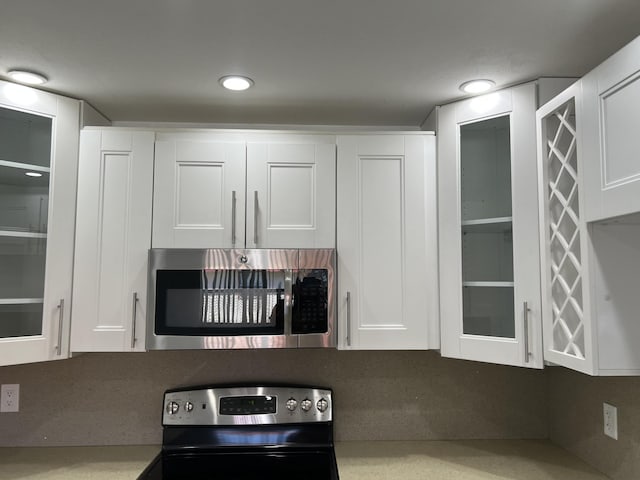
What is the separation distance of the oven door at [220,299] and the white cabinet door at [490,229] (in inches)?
25.0

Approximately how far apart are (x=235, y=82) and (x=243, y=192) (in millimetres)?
416

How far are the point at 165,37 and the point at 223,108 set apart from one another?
0.57 m

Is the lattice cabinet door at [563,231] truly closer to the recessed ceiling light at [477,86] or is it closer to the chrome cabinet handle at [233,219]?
the recessed ceiling light at [477,86]

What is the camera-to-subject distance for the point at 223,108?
1.94 metres

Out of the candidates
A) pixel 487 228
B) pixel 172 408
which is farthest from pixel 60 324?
pixel 487 228

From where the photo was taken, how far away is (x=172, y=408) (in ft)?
6.56

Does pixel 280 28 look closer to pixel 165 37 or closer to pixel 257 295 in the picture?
pixel 165 37

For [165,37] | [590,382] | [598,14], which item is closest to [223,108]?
[165,37]

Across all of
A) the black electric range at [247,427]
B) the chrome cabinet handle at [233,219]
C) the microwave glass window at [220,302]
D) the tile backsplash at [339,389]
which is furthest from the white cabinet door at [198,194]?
the black electric range at [247,427]

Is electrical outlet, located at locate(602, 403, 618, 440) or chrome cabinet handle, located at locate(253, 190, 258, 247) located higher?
chrome cabinet handle, located at locate(253, 190, 258, 247)

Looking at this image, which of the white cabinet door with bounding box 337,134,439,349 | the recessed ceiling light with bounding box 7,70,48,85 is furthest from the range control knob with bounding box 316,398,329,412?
the recessed ceiling light with bounding box 7,70,48,85

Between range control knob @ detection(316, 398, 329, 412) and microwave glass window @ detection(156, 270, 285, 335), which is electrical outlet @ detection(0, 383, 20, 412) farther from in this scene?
range control knob @ detection(316, 398, 329, 412)

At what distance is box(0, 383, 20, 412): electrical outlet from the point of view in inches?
79.3

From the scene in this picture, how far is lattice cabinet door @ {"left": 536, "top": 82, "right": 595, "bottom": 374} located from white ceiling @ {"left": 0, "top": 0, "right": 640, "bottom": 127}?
0.21m
